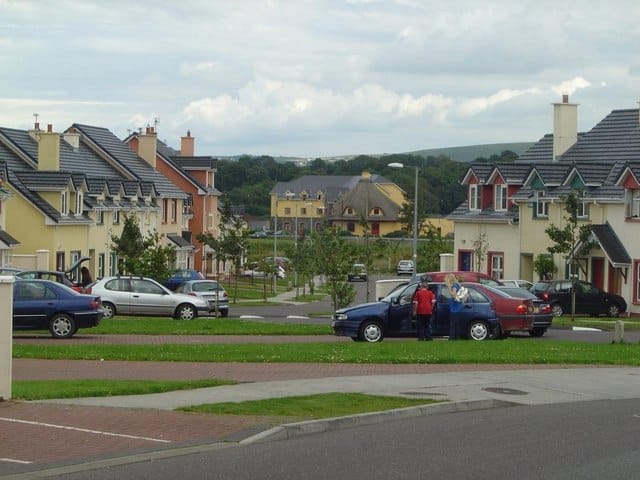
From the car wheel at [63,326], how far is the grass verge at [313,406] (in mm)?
14309

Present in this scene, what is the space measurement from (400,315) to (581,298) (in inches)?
807

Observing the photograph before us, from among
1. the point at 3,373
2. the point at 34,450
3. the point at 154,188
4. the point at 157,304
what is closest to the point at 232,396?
the point at 3,373

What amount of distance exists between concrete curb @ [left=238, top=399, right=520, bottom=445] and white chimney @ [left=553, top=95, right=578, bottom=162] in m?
46.3

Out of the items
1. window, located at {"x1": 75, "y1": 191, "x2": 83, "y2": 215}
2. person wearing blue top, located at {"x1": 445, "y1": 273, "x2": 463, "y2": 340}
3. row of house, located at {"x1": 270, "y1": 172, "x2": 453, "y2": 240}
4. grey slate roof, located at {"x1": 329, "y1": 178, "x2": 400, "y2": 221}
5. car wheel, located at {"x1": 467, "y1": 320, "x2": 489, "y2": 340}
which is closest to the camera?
person wearing blue top, located at {"x1": 445, "y1": 273, "x2": 463, "y2": 340}

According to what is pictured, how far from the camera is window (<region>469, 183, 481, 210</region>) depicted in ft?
214

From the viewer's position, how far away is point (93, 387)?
63.3 ft

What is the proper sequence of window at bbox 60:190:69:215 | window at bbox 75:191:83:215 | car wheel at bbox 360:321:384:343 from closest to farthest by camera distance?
car wheel at bbox 360:321:384:343 → window at bbox 60:190:69:215 → window at bbox 75:191:83:215

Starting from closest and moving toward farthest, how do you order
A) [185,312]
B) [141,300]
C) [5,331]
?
[5,331] → [141,300] → [185,312]

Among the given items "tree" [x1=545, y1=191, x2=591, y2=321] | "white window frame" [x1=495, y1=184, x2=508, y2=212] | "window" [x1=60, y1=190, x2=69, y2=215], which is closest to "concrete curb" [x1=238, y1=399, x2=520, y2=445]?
"tree" [x1=545, y1=191, x2=591, y2=321]

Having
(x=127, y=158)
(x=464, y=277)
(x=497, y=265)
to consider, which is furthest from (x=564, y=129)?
(x=127, y=158)

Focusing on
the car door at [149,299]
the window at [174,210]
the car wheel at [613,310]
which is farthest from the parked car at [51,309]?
the window at [174,210]

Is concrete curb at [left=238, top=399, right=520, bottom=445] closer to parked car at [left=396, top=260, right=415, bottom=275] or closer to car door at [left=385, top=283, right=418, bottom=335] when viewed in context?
car door at [left=385, top=283, right=418, bottom=335]

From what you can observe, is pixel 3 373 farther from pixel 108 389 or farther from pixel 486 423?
pixel 486 423

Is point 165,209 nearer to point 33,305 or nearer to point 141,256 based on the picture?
point 141,256
